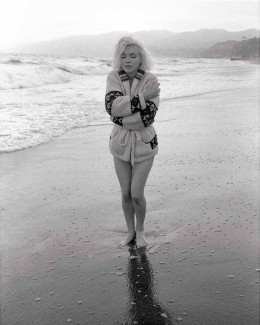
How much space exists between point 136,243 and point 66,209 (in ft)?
4.06

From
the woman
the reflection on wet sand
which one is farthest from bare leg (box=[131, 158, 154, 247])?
the reflection on wet sand

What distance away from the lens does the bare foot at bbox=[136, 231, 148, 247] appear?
391cm

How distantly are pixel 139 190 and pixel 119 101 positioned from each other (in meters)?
0.82

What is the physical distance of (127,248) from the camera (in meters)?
3.88

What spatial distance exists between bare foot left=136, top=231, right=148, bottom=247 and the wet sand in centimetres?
8

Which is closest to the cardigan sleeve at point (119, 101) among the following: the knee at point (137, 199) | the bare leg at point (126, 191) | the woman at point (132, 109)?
the woman at point (132, 109)

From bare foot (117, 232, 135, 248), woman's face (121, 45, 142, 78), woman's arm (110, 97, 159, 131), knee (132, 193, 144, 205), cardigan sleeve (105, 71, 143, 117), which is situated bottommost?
bare foot (117, 232, 135, 248)

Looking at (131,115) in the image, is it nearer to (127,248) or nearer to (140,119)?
(140,119)

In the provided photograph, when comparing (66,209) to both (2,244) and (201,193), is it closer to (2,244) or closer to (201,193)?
(2,244)

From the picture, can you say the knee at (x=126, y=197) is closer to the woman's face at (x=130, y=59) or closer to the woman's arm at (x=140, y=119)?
the woman's arm at (x=140, y=119)

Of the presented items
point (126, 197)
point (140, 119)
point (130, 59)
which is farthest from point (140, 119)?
point (126, 197)

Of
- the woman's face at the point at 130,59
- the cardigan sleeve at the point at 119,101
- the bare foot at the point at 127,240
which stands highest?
the woman's face at the point at 130,59

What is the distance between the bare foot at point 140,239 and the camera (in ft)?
12.8

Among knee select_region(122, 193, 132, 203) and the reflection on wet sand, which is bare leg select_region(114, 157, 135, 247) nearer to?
knee select_region(122, 193, 132, 203)
